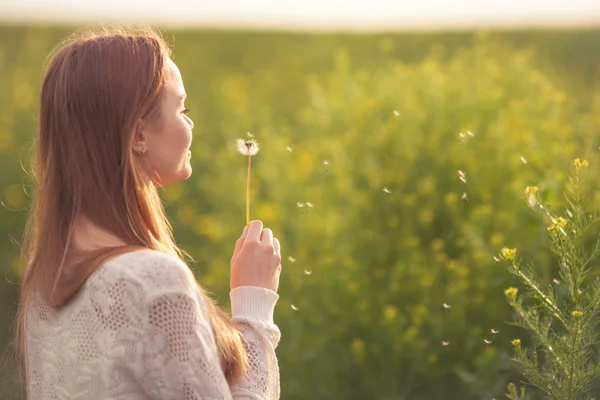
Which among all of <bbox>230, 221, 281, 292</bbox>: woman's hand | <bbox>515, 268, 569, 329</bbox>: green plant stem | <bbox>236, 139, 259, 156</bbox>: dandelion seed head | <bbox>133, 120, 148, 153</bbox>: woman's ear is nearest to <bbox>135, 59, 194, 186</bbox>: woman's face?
<bbox>133, 120, 148, 153</bbox>: woman's ear

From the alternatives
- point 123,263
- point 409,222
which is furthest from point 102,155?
point 409,222

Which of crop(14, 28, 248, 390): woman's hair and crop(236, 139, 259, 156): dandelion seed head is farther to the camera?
crop(236, 139, 259, 156): dandelion seed head

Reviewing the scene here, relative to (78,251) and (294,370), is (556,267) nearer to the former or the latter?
(294,370)

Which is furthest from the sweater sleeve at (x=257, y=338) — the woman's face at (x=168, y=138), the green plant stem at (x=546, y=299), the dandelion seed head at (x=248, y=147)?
the green plant stem at (x=546, y=299)

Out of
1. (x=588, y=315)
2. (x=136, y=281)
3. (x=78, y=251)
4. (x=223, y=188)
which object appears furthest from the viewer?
(x=223, y=188)

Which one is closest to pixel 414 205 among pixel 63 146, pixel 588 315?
pixel 588 315

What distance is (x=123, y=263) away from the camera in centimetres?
148

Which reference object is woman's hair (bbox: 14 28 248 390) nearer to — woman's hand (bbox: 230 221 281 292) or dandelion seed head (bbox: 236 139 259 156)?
woman's hand (bbox: 230 221 281 292)

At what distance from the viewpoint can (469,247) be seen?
383cm

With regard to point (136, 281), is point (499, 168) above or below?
below

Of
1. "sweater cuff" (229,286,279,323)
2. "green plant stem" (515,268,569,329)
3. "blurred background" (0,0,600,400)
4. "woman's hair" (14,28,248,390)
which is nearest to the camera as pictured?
"woman's hair" (14,28,248,390)

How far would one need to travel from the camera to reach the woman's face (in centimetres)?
167

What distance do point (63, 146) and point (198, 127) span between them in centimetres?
607

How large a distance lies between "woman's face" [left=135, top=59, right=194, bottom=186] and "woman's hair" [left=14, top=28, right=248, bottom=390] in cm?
2
